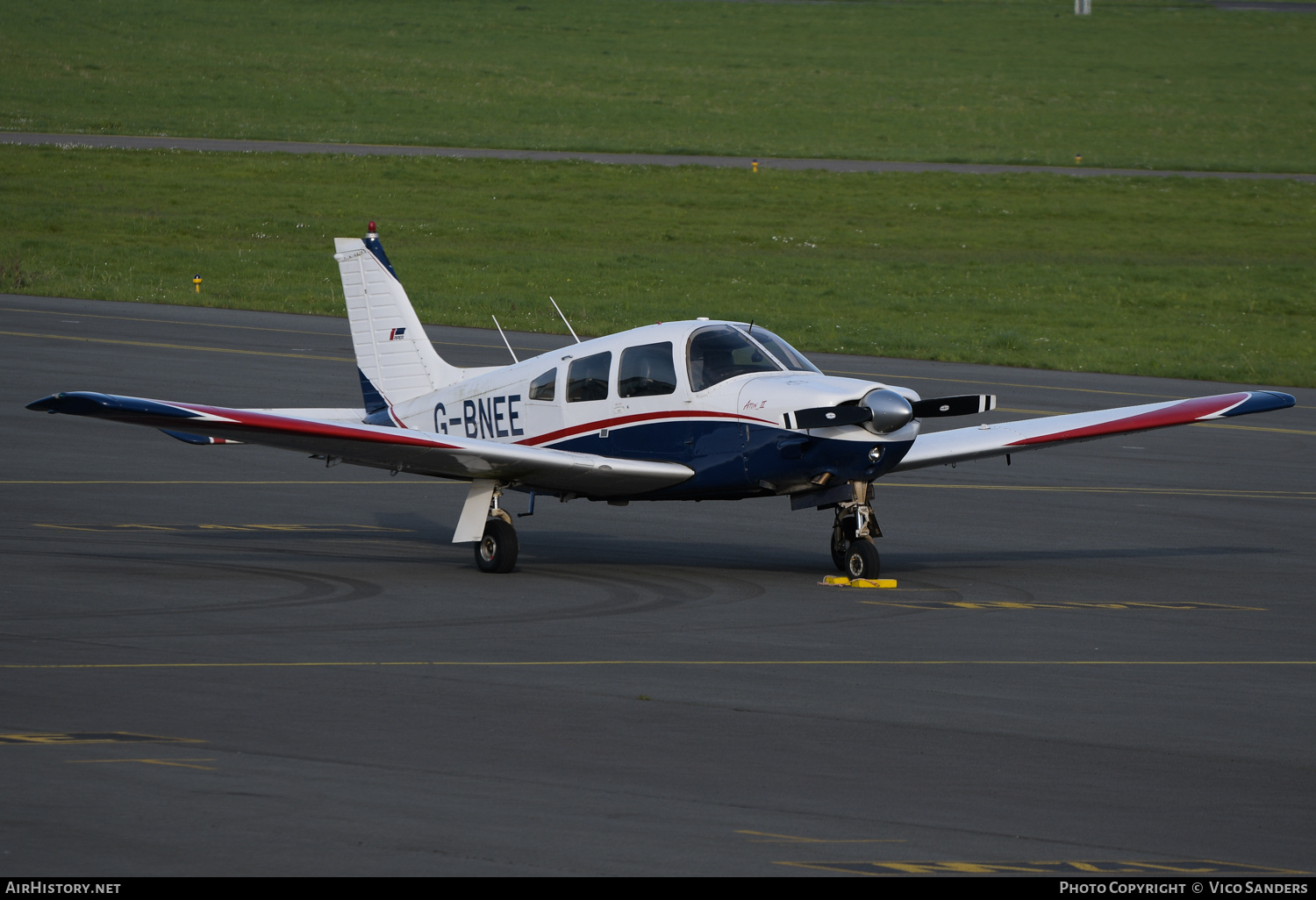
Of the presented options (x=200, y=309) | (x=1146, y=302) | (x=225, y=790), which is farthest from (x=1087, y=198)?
→ (x=225, y=790)

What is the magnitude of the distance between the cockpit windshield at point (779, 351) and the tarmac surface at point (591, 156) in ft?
168

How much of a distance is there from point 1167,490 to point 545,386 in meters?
9.95

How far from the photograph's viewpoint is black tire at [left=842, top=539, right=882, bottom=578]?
16.3m

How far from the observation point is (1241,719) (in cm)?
1150

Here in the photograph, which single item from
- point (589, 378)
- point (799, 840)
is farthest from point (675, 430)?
point (799, 840)

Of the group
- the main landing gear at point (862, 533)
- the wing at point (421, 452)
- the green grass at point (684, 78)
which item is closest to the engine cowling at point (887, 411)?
the main landing gear at point (862, 533)

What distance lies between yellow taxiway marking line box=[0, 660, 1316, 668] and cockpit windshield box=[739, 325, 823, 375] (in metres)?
4.47

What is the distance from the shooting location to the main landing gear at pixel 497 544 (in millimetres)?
16953

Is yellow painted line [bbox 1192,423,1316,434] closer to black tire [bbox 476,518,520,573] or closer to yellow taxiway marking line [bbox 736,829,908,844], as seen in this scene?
black tire [bbox 476,518,520,573]

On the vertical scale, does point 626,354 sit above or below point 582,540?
above

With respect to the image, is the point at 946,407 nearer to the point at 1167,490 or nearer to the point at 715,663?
the point at 715,663

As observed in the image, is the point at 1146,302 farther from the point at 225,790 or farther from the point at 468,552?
the point at 225,790

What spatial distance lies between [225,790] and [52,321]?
3172cm
